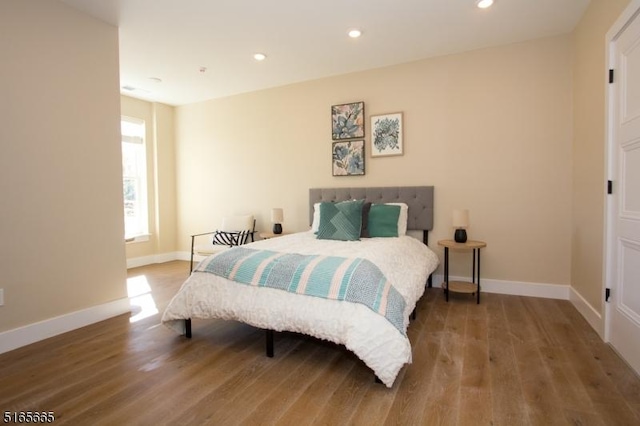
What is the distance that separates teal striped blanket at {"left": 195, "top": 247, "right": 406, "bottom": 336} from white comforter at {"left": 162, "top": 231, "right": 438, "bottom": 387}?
49 mm

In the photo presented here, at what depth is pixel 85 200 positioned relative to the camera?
300 cm

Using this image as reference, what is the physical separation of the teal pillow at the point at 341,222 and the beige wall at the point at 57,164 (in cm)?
206

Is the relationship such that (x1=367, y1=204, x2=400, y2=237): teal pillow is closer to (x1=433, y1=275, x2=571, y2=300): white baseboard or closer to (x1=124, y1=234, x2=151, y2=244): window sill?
(x1=433, y1=275, x2=571, y2=300): white baseboard

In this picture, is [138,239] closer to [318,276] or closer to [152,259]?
[152,259]

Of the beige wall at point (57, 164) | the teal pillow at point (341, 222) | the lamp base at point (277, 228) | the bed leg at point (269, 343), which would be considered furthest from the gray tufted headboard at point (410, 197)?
the beige wall at point (57, 164)

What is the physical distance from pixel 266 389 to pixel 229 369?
364 millimetres

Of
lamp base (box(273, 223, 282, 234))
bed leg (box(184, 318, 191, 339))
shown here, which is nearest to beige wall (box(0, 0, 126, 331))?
bed leg (box(184, 318, 191, 339))

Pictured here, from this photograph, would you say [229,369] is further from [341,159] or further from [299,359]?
[341,159]

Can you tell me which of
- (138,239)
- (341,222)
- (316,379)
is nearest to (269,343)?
(316,379)

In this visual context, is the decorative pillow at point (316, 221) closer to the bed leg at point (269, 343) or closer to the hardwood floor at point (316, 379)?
the hardwood floor at point (316, 379)

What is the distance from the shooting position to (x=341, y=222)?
344 centimetres

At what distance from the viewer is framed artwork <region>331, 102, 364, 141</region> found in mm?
4289

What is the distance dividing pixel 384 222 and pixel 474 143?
1382 mm

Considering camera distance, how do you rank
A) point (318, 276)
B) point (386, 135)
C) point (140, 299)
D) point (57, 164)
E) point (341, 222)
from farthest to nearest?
point (386, 135) < point (140, 299) < point (341, 222) < point (57, 164) < point (318, 276)
